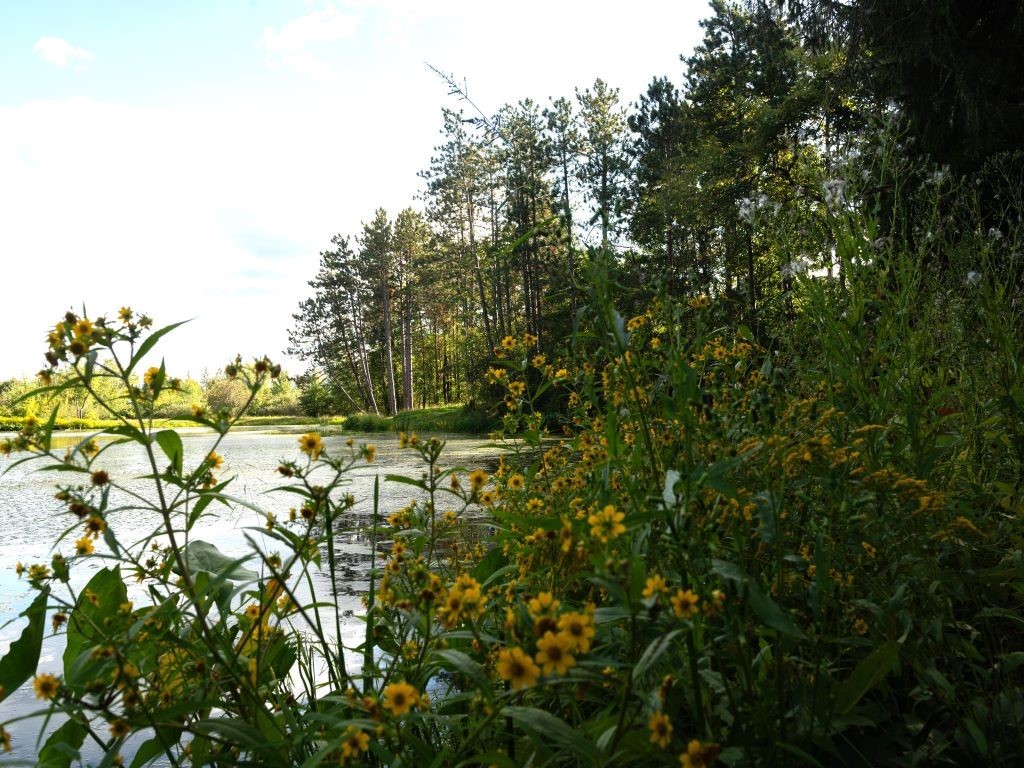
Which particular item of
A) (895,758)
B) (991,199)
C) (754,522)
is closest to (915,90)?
(991,199)

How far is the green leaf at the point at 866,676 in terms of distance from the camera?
90 centimetres

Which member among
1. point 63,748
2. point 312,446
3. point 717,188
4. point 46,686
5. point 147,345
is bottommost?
point 63,748

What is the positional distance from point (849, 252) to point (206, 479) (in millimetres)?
1461

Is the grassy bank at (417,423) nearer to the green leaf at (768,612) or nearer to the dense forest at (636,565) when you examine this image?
the dense forest at (636,565)

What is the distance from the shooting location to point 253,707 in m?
1.00

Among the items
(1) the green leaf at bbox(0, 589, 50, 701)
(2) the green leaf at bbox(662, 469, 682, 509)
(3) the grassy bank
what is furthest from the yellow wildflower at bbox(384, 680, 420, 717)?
(3) the grassy bank

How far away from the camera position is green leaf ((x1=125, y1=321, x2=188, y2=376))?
996 millimetres

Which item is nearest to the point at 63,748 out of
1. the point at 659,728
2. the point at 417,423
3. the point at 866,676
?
the point at 659,728

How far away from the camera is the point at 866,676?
920 mm

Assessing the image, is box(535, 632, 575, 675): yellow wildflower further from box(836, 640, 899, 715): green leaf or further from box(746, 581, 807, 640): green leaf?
box(836, 640, 899, 715): green leaf

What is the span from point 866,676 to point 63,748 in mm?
1043

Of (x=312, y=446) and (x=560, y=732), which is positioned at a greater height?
(x=312, y=446)

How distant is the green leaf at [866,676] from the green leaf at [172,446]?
3.31 ft

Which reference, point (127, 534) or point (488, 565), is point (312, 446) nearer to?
point (488, 565)
